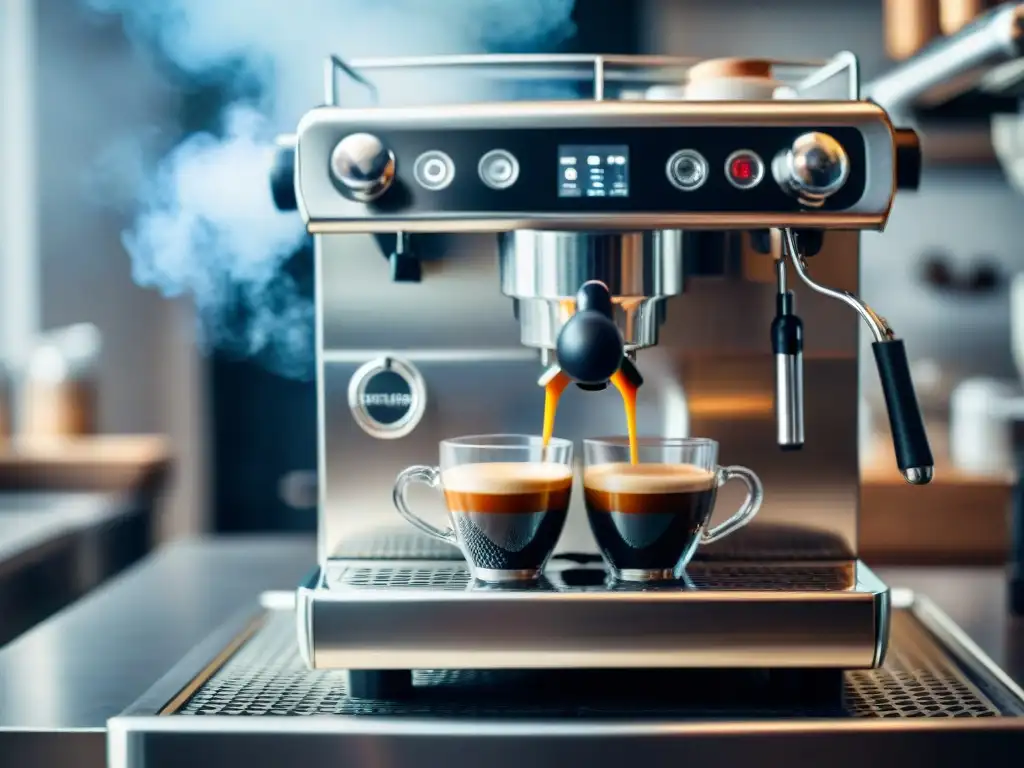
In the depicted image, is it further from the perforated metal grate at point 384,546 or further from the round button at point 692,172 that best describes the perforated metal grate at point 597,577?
the round button at point 692,172

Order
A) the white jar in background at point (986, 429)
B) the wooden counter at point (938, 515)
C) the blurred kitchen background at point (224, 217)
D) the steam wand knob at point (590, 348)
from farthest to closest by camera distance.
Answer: the blurred kitchen background at point (224, 217)
the white jar in background at point (986, 429)
the wooden counter at point (938, 515)
the steam wand knob at point (590, 348)

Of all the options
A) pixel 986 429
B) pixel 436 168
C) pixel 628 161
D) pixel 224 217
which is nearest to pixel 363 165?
pixel 436 168

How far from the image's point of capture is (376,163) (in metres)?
0.73

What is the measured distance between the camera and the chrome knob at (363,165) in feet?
2.41

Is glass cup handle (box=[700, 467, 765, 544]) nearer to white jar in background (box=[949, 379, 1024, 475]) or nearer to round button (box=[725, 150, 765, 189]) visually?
round button (box=[725, 150, 765, 189])

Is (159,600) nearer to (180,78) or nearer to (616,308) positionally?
(616,308)

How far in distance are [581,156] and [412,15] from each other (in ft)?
7.17

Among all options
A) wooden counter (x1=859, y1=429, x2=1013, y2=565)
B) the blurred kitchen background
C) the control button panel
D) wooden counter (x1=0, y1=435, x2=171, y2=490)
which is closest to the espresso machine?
the control button panel

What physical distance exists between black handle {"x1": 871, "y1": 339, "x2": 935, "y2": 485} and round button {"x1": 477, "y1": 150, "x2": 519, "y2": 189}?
0.25 metres

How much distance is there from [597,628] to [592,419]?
0.63 feet

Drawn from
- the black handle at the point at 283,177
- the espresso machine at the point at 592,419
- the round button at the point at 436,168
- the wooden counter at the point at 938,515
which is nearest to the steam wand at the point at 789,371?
the espresso machine at the point at 592,419

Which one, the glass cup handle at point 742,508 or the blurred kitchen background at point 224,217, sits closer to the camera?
the glass cup handle at point 742,508

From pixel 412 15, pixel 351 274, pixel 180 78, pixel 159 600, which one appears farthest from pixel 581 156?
pixel 180 78

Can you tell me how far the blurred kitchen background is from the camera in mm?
2639
